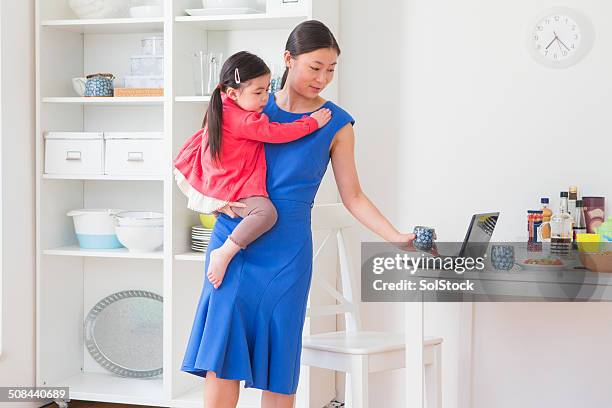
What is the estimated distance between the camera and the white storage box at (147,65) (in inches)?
142

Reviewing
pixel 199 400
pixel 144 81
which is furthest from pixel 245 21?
pixel 199 400

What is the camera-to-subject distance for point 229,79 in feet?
7.94

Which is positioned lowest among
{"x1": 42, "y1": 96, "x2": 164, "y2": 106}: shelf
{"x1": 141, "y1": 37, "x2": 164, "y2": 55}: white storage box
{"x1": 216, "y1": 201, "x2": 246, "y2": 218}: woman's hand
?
{"x1": 216, "y1": 201, "x2": 246, "y2": 218}: woman's hand

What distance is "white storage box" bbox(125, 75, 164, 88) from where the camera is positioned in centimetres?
360

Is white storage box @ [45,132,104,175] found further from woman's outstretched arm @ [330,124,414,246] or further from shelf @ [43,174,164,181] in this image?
woman's outstretched arm @ [330,124,414,246]

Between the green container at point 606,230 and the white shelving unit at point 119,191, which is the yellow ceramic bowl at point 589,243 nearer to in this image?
the green container at point 606,230

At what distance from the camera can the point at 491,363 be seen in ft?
11.3

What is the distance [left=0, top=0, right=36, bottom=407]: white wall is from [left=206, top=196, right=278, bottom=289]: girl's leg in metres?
1.37

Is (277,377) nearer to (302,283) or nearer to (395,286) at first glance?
(302,283)

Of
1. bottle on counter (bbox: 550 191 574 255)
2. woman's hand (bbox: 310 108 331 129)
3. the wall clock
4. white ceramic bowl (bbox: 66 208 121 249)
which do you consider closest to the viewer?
woman's hand (bbox: 310 108 331 129)

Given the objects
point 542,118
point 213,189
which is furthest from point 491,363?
point 213,189

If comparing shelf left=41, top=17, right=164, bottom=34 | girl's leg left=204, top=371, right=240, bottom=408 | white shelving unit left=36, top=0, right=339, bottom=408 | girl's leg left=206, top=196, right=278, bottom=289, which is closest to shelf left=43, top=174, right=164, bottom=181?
white shelving unit left=36, top=0, right=339, bottom=408

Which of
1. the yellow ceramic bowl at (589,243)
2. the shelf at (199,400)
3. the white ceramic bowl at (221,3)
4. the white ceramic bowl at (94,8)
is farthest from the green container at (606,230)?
the white ceramic bowl at (94,8)

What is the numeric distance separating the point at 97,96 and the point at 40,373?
1.19m
